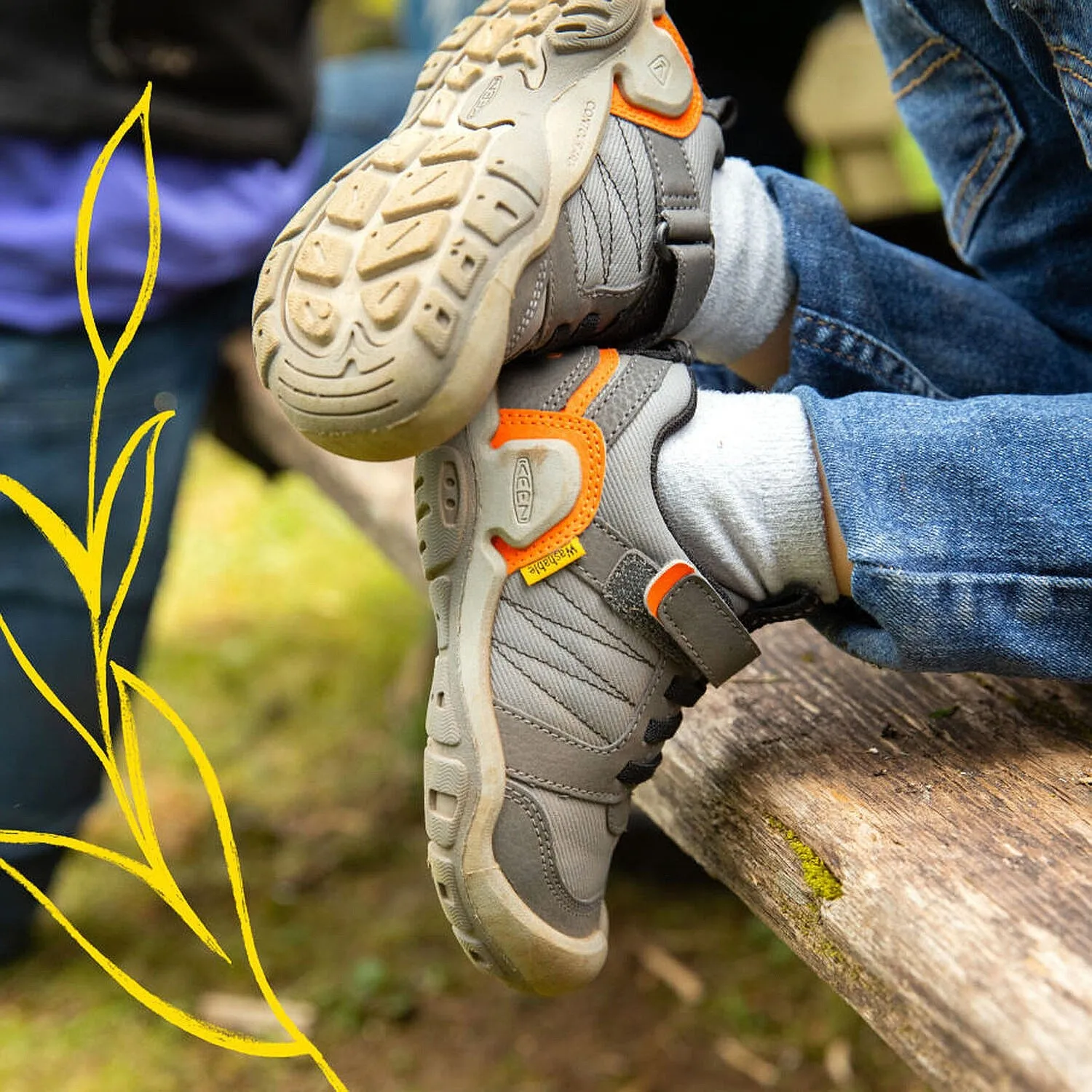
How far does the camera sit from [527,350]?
711 millimetres

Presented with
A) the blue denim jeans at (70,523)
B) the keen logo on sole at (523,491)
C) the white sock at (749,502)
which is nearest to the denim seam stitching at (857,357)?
the white sock at (749,502)

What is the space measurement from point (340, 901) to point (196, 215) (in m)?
0.75

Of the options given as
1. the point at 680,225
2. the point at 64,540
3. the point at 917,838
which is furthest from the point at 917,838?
the point at 64,540

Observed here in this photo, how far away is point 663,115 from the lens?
758 mm

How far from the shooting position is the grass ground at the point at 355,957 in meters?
1.18

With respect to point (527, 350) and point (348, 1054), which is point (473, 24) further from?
point (348, 1054)

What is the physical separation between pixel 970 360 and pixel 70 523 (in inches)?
26.8

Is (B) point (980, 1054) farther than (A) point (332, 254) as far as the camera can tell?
No

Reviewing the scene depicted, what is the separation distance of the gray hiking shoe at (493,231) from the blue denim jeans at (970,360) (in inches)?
4.6

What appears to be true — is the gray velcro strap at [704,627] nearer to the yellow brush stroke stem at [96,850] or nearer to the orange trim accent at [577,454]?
the orange trim accent at [577,454]

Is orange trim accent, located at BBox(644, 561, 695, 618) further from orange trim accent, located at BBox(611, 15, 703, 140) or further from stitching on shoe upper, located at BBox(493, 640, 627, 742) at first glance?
orange trim accent, located at BBox(611, 15, 703, 140)

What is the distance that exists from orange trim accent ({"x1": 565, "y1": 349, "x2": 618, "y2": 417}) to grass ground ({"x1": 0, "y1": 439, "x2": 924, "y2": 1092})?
736 millimetres

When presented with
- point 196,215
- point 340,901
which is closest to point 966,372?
point 196,215

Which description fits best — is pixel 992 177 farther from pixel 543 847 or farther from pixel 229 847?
pixel 229 847
